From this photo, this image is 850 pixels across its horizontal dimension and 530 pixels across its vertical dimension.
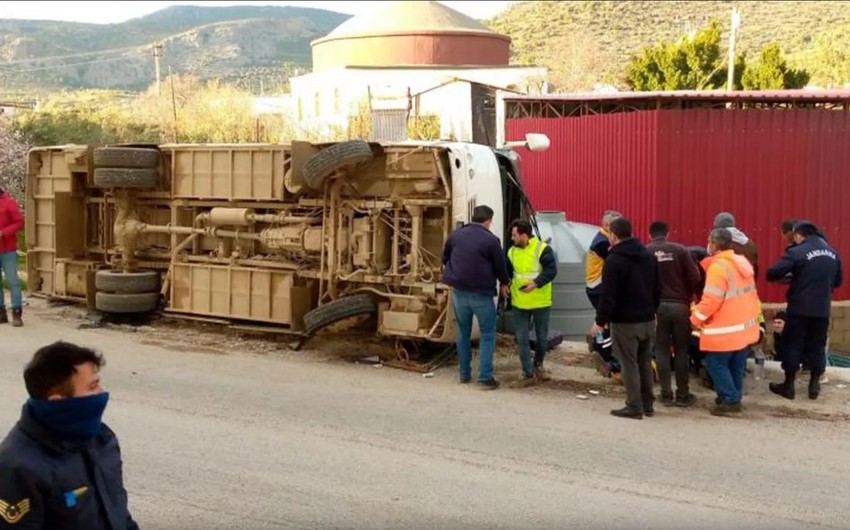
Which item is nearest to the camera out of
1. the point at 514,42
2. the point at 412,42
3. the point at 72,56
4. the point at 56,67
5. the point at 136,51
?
the point at 412,42

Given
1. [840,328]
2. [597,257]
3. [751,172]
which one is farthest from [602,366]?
[840,328]

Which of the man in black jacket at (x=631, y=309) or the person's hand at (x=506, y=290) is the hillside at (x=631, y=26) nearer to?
the person's hand at (x=506, y=290)

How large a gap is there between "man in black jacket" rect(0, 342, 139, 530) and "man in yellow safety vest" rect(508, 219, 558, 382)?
6158mm

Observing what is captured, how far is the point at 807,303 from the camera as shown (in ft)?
27.7

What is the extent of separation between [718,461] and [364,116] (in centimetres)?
2865

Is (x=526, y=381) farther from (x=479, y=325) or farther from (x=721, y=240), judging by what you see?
(x=721, y=240)

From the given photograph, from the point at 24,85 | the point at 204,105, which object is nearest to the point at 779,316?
the point at 204,105

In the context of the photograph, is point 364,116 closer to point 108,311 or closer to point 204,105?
point 204,105

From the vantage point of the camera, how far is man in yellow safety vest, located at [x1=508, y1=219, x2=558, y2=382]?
877 cm

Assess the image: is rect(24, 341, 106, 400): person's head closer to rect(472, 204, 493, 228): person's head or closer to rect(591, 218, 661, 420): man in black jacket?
rect(591, 218, 661, 420): man in black jacket

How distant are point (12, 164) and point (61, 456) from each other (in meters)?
22.2

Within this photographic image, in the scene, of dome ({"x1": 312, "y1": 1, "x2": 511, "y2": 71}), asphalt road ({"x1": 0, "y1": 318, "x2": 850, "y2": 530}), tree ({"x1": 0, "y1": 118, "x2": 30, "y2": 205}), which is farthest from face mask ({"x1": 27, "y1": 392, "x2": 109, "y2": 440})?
dome ({"x1": 312, "y1": 1, "x2": 511, "y2": 71})

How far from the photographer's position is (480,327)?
8.71 metres

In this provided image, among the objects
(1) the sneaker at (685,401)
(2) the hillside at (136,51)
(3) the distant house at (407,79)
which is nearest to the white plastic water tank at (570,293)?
(1) the sneaker at (685,401)
